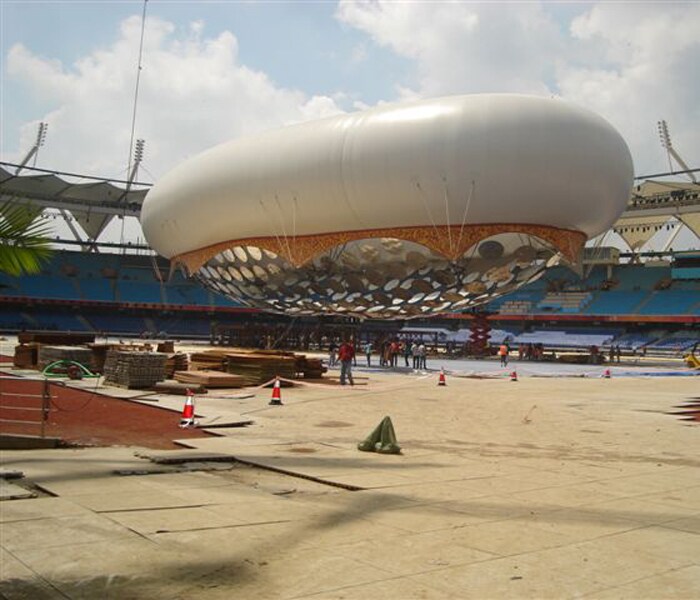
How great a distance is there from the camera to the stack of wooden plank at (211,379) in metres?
22.4

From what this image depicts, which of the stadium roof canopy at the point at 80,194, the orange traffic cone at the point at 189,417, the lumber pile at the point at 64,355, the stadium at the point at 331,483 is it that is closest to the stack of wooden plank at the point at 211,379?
the stadium at the point at 331,483

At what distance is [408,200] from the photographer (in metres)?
28.2

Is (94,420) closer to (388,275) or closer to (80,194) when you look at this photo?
(388,275)

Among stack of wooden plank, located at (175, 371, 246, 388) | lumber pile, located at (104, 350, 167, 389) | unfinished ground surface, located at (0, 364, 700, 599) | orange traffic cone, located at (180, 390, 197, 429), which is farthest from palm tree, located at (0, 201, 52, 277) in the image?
stack of wooden plank, located at (175, 371, 246, 388)

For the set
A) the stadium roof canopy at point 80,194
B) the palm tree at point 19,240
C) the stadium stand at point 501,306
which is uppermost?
the stadium roof canopy at point 80,194

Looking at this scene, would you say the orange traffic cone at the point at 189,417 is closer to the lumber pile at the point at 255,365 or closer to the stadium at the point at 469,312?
the lumber pile at the point at 255,365

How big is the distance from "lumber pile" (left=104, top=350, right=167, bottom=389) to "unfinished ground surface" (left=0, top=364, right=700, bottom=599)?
27.2ft

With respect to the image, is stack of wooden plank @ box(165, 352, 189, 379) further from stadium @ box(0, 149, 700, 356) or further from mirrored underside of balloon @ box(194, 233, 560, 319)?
stadium @ box(0, 149, 700, 356)

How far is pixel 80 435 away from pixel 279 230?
22.4 meters

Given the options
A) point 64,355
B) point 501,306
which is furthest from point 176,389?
point 501,306

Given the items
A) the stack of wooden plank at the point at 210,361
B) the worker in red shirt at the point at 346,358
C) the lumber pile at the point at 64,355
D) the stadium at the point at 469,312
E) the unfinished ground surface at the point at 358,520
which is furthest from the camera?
the stadium at the point at 469,312

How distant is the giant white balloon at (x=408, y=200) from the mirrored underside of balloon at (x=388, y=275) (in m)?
0.08

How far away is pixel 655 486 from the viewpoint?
865 cm

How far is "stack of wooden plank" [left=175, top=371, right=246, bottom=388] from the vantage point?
22438mm
